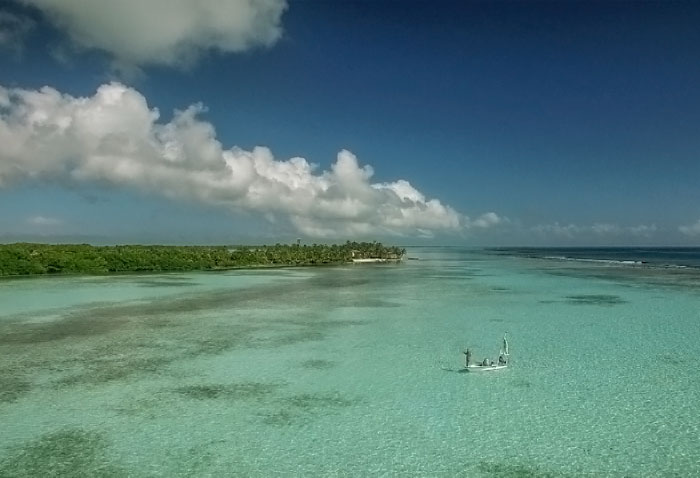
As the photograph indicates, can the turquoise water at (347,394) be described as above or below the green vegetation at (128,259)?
below

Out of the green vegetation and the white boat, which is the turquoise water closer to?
the white boat

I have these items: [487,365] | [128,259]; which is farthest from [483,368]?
[128,259]

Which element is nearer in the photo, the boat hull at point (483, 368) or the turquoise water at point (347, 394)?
the turquoise water at point (347, 394)

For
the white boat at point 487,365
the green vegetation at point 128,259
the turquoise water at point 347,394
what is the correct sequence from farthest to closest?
the green vegetation at point 128,259, the white boat at point 487,365, the turquoise water at point 347,394

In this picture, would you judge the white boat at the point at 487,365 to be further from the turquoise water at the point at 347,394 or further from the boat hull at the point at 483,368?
the turquoise water at the point at 347,394

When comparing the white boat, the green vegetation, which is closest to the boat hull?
the white boat

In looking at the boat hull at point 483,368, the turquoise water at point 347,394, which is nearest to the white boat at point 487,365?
the boat hull at point 483,368

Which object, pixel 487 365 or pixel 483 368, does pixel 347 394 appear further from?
pixel 487 365

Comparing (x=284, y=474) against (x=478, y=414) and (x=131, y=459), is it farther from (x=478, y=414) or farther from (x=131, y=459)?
(x=478, y=414)

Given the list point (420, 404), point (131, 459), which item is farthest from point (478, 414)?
point (131, 459)
